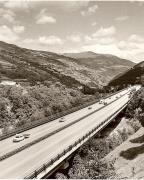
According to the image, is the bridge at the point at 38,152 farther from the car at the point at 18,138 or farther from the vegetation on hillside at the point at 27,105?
the vegetation on hillside at the point at 27,105

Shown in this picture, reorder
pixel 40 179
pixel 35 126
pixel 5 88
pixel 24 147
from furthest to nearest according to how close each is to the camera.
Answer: pixel 5 88 → pixel 35 126 → pixel 24 147 → pixel 40 179

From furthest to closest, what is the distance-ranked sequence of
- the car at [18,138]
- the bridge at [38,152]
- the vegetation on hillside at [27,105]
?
1. the vegetation on hillside at [27,105]
2. the car at [18,138]
3. the bridge at [38,152]

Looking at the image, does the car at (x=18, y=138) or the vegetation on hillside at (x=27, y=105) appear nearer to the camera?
the car at (x=18, y=138)

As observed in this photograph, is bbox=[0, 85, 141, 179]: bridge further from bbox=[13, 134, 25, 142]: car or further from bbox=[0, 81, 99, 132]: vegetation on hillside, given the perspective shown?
bbox=[0, 81, 99, 132]: vegetation on hillside

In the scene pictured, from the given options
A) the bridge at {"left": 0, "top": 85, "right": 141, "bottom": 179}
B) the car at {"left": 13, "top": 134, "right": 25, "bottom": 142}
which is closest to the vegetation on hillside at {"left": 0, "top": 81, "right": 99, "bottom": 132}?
the bridge at {"left": 0, "top": 85, "right": 141, "bottom": 179}

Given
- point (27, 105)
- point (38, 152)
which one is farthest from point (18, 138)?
point (27, 105)

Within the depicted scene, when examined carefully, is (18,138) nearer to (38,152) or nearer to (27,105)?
(38,152)

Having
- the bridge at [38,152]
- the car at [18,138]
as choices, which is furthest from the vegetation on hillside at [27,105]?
the car at [18,138]

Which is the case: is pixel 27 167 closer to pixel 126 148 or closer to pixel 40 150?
pixel 40 150

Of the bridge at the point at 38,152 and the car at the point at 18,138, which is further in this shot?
the car at the point at 18,138

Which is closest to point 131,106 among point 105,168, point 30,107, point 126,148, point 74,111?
point 74,111

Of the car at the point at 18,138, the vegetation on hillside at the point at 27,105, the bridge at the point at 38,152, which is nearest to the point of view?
the bridge at the point at 38,152
